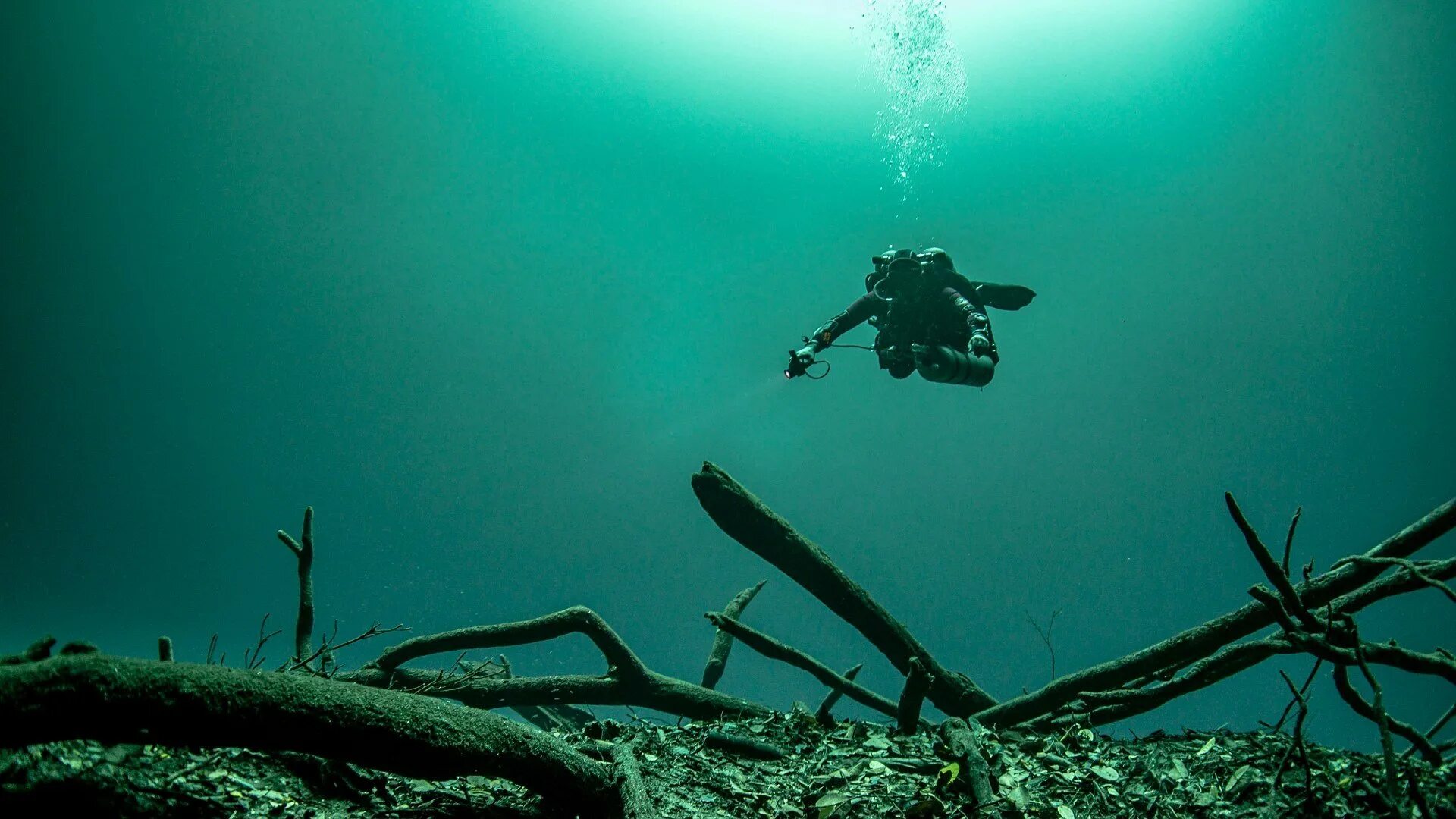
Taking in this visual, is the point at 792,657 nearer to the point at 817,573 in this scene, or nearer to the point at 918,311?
the point at 817,573

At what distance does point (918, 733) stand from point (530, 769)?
110 inches

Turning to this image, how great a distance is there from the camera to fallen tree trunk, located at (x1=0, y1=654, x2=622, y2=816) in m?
1.77

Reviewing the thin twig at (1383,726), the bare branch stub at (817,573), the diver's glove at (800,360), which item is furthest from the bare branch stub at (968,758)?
the diver's glove at (800,360)

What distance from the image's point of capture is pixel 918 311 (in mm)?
9594

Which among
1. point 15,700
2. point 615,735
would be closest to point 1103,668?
point 615,735

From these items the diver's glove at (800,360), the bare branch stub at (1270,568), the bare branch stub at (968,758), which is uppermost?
the diver's glove at (800,360)

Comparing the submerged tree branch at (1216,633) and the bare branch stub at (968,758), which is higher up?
the submerged tree branch at (1216,633)

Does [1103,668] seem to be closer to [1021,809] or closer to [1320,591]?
[1320,591]

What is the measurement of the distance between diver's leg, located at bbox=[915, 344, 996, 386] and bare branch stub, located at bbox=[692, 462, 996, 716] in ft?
14.2

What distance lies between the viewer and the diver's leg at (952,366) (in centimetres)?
813

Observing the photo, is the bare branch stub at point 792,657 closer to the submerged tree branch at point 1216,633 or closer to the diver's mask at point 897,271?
the submerged tree branch at point 1216,633

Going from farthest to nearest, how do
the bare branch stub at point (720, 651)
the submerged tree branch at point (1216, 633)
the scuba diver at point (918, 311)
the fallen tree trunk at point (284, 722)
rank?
the scuba diver at point (918, 311) < the bare branch stub at point (720, 651) < the submerged tree branch at point (1216, 633) < the fallen tree trunk at point (284, 722)

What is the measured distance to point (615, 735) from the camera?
12.6 ft

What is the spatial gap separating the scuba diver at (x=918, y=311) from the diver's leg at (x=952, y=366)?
40 millimetres
